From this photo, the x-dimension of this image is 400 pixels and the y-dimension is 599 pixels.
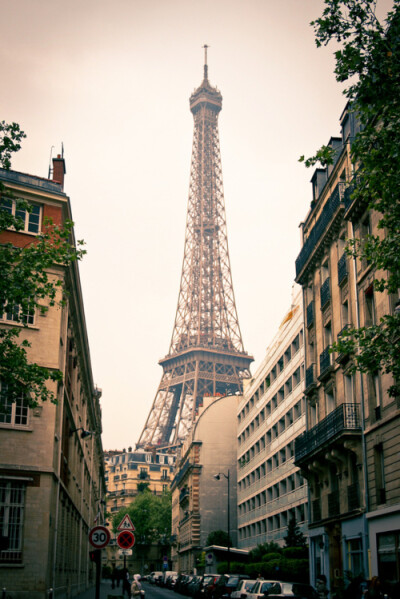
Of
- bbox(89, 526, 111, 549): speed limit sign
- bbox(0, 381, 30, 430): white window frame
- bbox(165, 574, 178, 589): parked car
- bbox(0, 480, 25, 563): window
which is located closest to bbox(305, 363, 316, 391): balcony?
Result: bbox(0, 381, 30, 430): white window frame

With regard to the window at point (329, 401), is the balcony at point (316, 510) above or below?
below

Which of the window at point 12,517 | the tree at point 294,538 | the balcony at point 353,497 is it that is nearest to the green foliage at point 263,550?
the tree at point 294,538

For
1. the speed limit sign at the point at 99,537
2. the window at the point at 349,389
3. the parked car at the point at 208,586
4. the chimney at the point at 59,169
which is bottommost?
the parked car at the point at 208,586

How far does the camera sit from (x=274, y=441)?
2351 inches

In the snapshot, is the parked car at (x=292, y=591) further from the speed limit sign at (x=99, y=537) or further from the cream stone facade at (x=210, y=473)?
the cream stone facade at (x=210, y=473)

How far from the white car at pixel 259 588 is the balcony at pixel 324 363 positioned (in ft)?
33.0

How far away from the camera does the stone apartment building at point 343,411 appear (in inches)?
1054

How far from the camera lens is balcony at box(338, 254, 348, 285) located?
108 ft

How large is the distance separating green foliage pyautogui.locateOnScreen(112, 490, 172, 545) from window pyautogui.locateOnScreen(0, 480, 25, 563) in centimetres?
10049

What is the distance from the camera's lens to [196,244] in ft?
519

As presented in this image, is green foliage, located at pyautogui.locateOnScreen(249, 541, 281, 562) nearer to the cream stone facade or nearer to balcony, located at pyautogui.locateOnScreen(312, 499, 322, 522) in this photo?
balcony, located at pyautogui.locateOnScreen(312, 499, 322, 522)

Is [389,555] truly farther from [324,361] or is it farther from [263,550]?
[263,550]

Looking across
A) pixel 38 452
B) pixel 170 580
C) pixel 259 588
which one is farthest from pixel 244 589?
pixel 170 580

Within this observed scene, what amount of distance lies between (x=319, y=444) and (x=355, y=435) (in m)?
4.24
